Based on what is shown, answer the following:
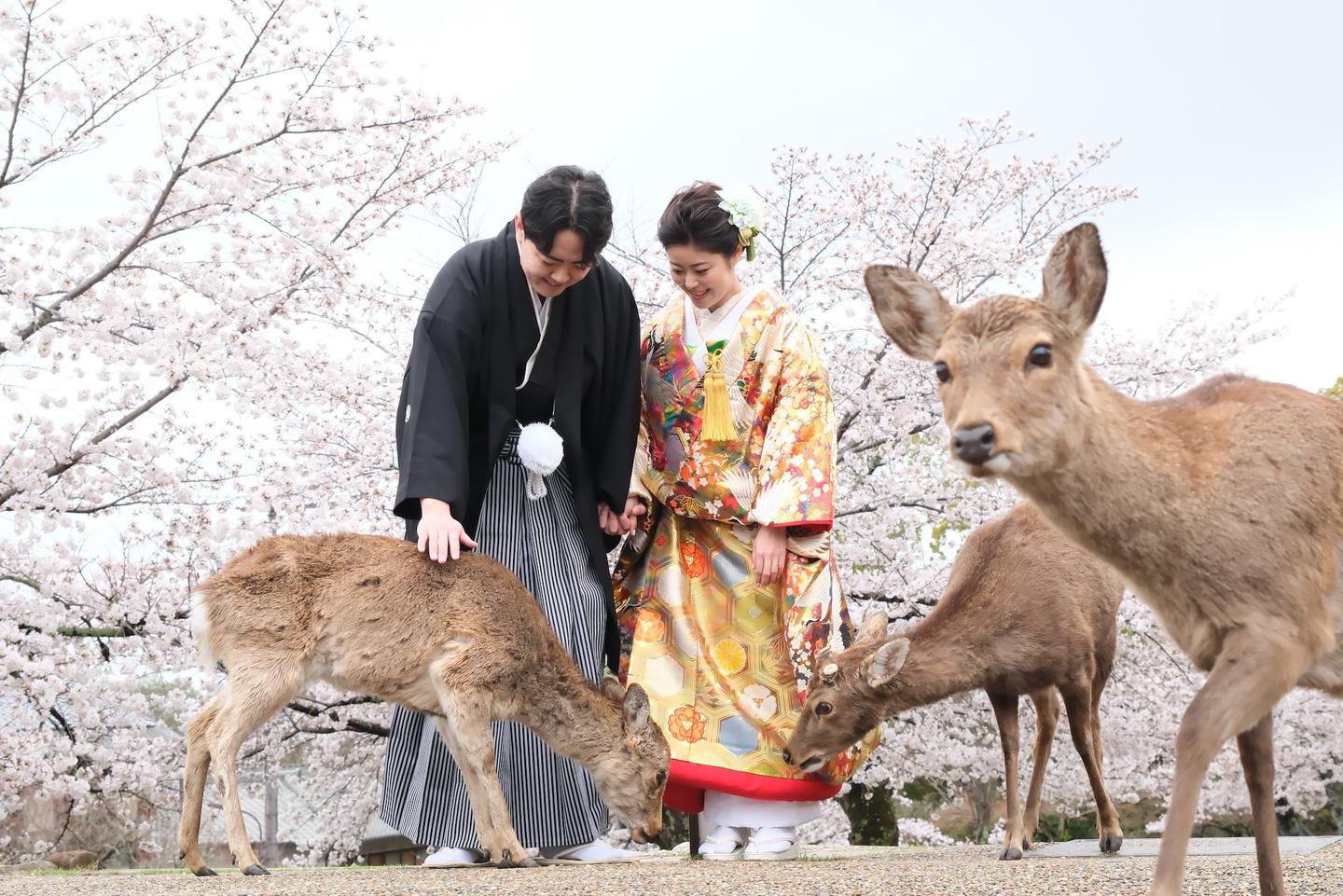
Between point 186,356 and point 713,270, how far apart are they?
5395 millimetres

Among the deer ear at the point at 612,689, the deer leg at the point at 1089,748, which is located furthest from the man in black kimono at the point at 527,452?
the deer leg at the point at 1089,748

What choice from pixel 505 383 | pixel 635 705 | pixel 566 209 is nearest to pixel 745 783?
pixel 635 705

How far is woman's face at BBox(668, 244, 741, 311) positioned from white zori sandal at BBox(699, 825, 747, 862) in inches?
94.7

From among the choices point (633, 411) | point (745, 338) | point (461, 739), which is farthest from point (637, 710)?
point (745, 338)

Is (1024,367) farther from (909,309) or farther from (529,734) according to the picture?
(529,734)

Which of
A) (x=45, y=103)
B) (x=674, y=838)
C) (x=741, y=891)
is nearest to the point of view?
(x=741, y=891)

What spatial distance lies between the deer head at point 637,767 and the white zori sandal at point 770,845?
43 cm

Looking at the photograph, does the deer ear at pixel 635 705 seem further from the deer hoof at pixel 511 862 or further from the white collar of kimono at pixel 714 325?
the white collar of kimono at pixel 714 325

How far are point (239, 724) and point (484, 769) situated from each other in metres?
0.94

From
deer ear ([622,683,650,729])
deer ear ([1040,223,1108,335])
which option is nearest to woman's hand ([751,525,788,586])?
deer ear ([622,683,650,729])

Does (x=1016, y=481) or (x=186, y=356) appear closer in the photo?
(x=1016, y=481)

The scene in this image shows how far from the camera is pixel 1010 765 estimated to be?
523 centimetres

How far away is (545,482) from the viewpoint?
5.02 metres

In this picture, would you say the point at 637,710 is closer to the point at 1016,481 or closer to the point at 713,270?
the point at 713,270
